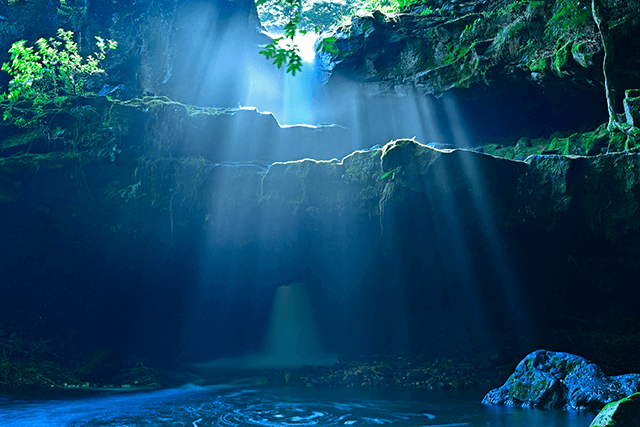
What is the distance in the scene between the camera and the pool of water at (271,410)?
6680 mm

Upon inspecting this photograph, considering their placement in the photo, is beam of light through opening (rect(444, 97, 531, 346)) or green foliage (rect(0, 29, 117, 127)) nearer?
beam of light through opening (rect(444, 97, 531, 346))

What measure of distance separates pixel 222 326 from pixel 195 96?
13.2 m

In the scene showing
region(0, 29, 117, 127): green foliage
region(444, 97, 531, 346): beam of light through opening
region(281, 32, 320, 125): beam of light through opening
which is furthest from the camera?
region(281, 32, 320, 125): beam of light through opening

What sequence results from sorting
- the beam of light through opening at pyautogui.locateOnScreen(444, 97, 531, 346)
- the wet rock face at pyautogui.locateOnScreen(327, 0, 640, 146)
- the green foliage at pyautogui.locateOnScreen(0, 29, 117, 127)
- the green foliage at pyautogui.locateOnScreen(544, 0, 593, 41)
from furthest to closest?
the wet rock face at pyautogui.locateOnScreen(327, 0, 640, 146) < the green foliage at pyautogui.locateOnScreen(0, 29, 117, 127) < the green foliage at pyautogui.locateOnScreen(544, 0, 593, 41) < the beam of light through opening at pyautogui.locateOnScreen(444, 97, 531, 346)

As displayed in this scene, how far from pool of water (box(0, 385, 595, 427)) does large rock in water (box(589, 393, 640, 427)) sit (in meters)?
1.39

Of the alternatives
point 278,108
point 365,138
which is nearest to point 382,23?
point 365,138

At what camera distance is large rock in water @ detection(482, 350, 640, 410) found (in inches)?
275

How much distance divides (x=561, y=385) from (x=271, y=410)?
5.05m

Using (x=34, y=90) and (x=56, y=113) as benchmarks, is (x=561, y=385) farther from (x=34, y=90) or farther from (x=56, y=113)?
(x=34, y=90)

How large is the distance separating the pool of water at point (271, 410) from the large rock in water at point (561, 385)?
1.29 ft

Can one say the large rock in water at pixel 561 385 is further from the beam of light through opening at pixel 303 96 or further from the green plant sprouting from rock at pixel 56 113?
the beam of light through opening at pixel 303 96

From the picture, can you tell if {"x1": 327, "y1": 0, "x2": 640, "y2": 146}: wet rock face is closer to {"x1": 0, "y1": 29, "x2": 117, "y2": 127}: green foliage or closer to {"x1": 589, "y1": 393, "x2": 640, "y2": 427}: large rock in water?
{"x1": 589, "y1": 393, "x2": 640, "y2": 427}: large rock in water

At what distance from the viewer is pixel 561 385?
24.6 ft

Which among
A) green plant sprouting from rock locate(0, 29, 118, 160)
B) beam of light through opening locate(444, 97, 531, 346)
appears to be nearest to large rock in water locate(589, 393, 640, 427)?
beam of light through opening locate(444, 97, 531, 346)
